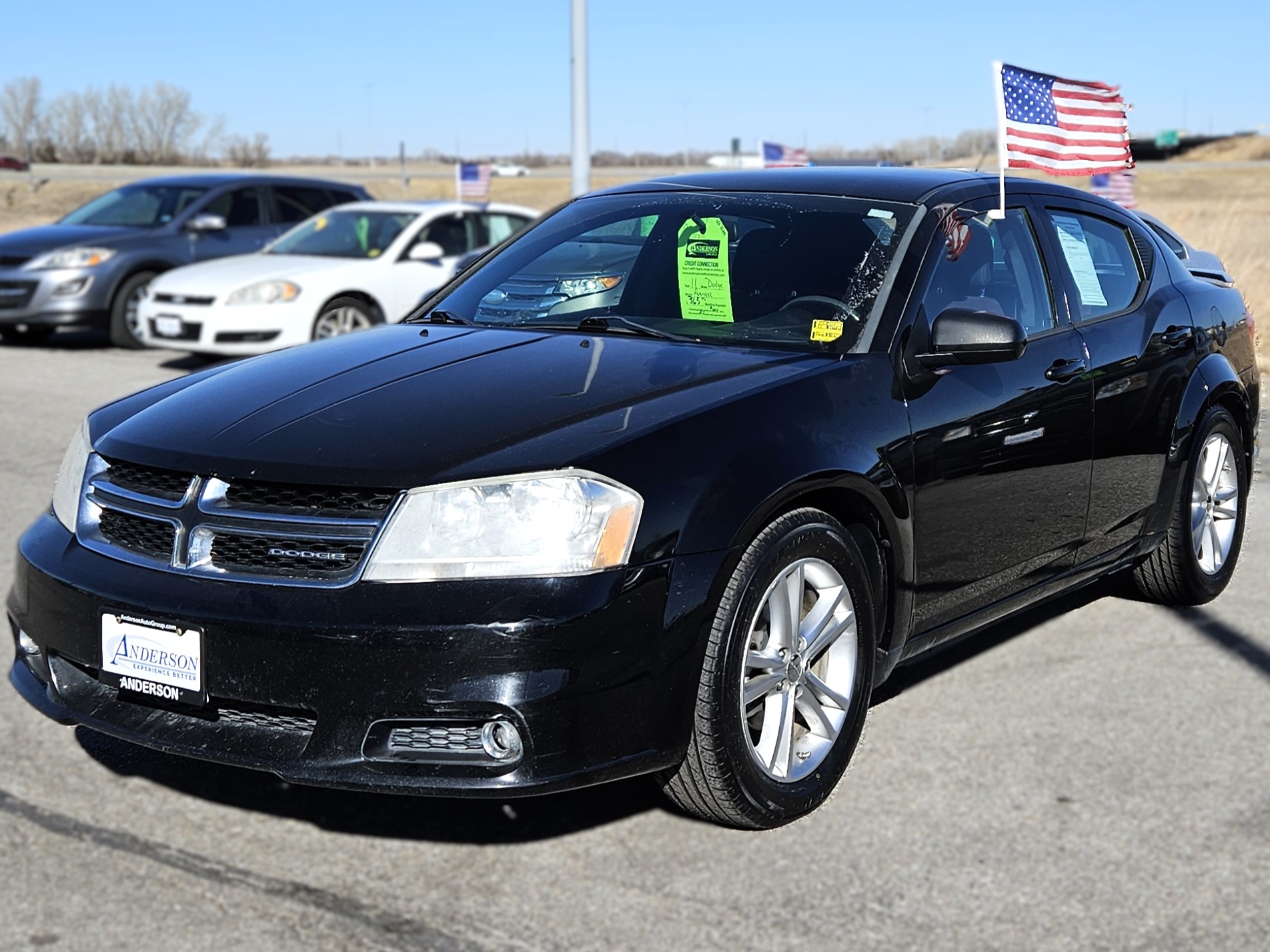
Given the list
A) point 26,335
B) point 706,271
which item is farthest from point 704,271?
point 26,335

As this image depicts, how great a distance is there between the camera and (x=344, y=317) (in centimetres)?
1280

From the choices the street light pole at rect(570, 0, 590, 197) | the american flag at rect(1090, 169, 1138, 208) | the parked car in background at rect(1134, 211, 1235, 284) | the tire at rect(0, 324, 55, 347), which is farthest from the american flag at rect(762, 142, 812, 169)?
the parked car in background at rect(1134, 211, 1235, 284)

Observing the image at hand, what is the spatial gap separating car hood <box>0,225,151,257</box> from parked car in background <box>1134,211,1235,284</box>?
11.3 metres

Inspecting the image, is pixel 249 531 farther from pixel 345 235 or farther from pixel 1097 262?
pixel 345 235

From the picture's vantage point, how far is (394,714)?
3223mm

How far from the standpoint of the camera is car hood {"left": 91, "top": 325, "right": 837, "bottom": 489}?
338cm

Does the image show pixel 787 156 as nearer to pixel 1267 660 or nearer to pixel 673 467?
pixel 1267 660

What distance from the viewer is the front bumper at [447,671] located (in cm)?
317

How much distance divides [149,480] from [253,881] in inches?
37.6

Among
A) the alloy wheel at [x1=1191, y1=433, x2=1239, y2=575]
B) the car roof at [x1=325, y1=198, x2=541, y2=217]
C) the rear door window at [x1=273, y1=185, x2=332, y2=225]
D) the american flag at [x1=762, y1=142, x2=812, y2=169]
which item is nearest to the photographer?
the alloy wheel at [x1=1191, y1=433, x2=1239, y2=575]

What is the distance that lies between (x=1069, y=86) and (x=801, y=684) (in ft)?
9.91

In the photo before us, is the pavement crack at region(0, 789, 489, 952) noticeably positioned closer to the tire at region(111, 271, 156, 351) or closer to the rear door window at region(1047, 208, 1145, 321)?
the rear door window at region(1047, 208, 1145, 321)

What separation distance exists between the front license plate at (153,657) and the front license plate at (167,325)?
9696 millimetres

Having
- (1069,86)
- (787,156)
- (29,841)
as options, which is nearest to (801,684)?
(29,841)
